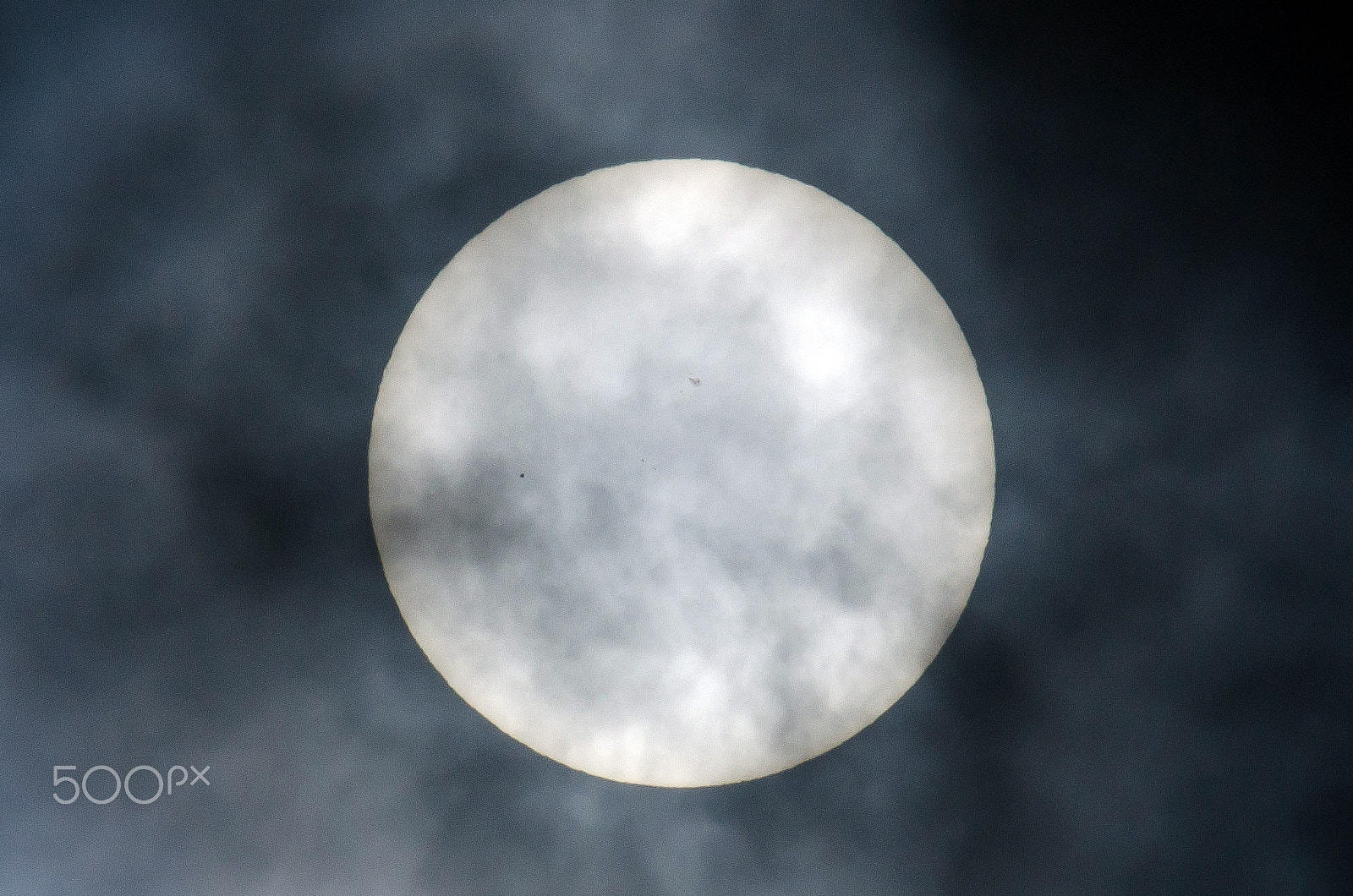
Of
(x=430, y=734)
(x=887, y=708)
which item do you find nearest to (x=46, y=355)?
(x=430, y=734)

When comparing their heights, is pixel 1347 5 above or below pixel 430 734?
above

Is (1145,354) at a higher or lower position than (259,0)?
lower

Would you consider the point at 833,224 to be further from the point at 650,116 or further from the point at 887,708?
the point at 887,708

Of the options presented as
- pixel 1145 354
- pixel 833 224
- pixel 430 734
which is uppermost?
pixel 833 224

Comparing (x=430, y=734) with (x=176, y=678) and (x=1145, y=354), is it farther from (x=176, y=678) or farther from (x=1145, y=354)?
(x=1145, y=354)

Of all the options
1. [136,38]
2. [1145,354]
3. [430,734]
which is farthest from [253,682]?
[1145,354]

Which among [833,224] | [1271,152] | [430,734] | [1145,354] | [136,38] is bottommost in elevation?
[430,734]
